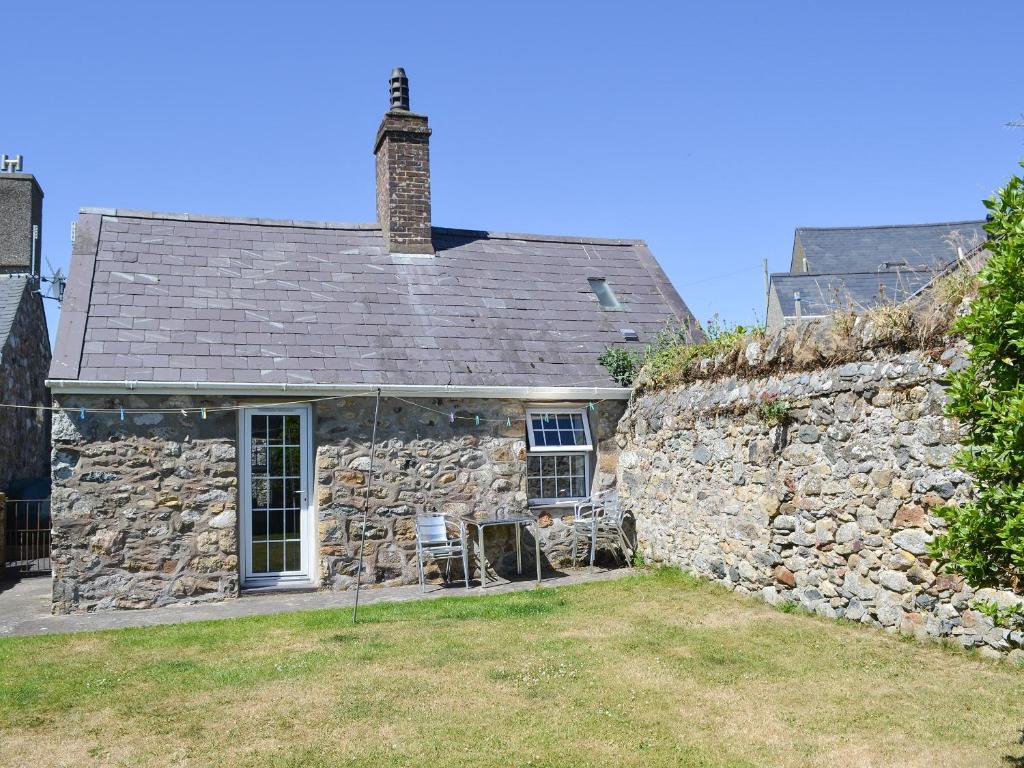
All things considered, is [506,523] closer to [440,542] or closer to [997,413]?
[440,542]

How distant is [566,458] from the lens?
12.0 m

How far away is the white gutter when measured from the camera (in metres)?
9.79

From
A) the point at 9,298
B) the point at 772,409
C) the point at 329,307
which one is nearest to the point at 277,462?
the point at 329,307

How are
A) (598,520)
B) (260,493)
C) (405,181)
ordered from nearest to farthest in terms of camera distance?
(260,493) < (598,520) < (405,181)

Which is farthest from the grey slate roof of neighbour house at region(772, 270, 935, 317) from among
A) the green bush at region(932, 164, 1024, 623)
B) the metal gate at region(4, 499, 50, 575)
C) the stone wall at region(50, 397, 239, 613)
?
the green bush at region(932, 164, 1024, 623)

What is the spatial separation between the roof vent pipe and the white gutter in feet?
17.4

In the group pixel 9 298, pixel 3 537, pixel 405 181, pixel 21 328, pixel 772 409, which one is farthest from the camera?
pixel 21 328

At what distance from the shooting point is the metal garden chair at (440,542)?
414 inches

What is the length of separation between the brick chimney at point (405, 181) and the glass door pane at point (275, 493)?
3.90m

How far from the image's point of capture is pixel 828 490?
25.5ft

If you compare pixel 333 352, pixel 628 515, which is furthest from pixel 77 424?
pixel 628 515

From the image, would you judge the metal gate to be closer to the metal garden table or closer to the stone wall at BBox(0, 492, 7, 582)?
the stone wall at BBox(0, 492, 7, 582)

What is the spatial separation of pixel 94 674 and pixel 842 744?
5.46 metres

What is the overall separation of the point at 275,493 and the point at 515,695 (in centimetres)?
545
